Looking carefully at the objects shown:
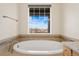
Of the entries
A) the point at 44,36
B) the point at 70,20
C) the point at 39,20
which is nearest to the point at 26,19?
the point at 39,20

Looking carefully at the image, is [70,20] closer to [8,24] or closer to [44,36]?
[44,36]

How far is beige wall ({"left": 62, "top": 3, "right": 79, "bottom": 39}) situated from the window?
0.77 feet

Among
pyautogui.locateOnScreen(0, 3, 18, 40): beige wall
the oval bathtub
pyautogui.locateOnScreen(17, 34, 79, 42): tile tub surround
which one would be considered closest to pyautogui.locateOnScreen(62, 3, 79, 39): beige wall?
pyautogui.locateOnScreen(17, 34, 79, 42): tile tub surround

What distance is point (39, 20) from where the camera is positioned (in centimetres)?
166

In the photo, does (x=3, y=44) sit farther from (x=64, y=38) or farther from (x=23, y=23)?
(x=64, y=38)

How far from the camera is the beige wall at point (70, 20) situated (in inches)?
65.7

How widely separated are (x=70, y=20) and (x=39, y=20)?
18.1 inches

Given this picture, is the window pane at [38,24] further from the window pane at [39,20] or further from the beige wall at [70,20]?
the beige wall at [70,20]

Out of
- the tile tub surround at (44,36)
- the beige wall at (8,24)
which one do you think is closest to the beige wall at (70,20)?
the tile tub surround at (44,36)

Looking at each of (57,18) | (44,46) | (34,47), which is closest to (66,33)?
(57,18)

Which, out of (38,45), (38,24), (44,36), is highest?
(38,24)

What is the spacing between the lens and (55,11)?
170cm

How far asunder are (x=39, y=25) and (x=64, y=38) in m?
0.39

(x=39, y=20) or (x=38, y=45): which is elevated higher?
(x=39, y=20)
